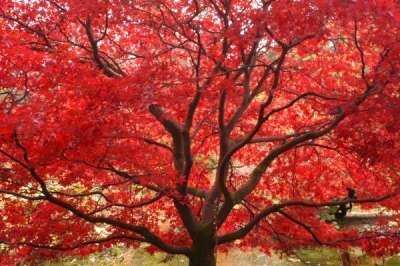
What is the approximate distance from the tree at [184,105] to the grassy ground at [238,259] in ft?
8.52

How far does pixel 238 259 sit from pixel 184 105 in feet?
18.1

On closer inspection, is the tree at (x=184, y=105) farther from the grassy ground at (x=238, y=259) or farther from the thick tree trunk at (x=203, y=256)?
the grassy ground at (x=238, y=259)

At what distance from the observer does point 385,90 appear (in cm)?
483

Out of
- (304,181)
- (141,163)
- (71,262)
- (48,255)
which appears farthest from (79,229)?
(71,262)

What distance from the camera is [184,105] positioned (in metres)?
6.17

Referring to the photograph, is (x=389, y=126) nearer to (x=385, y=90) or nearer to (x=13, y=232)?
(x=385, y=90)

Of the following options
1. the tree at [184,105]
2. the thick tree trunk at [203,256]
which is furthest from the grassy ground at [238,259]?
the thick tree trunk at [203,256]

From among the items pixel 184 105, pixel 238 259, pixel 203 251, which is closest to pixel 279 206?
pixel 203 251

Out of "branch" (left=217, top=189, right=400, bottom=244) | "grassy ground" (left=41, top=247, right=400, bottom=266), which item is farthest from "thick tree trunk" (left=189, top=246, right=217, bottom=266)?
"grassy ground" (left=41, top=247, right=400, bottom=266)

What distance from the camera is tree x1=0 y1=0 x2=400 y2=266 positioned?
457 centimetres

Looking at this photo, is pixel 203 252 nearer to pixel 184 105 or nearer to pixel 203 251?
pixel 203 251

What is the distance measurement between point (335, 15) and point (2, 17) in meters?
3.55

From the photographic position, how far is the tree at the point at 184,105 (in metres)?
4.57

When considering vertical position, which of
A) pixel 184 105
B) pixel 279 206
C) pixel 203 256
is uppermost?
pixel 184 105
